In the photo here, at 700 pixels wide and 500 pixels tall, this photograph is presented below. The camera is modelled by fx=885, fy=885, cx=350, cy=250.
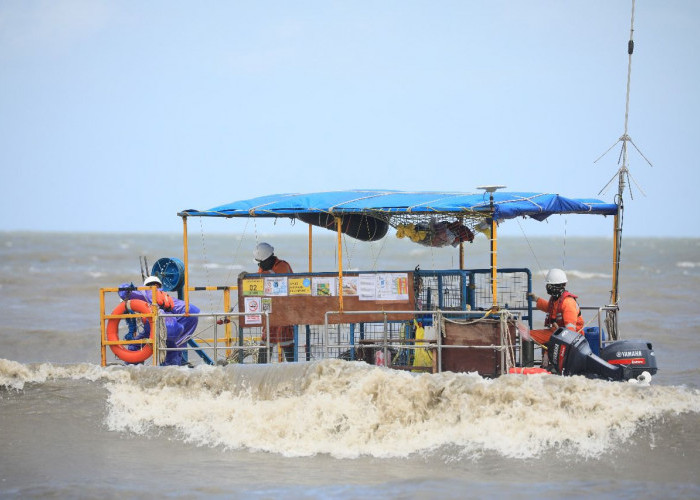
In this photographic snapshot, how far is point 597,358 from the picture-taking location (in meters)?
11.1

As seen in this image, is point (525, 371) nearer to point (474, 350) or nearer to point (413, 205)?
point (474, 350)

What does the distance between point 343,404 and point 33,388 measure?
447 centimetres

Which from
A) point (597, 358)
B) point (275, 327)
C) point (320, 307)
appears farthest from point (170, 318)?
point (597, 358)

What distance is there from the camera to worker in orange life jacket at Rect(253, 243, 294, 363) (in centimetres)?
1227

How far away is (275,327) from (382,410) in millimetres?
2241

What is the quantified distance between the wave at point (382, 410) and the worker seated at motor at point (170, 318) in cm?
83

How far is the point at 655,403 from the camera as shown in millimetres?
10336

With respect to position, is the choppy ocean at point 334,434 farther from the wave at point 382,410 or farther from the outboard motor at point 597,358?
the outboard motor at point 597,358

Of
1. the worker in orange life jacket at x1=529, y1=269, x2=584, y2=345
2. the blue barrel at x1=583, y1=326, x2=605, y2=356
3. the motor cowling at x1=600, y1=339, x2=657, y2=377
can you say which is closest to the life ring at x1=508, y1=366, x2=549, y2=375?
the worker in orange life jacket at x1=529, y1=269, x2=584, y2=345

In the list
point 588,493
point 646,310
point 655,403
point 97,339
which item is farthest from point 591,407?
point 646,310

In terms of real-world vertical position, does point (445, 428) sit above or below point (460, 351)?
below

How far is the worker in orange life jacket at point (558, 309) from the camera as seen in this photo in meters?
11.2

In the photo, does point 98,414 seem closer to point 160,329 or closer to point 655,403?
point 160,329

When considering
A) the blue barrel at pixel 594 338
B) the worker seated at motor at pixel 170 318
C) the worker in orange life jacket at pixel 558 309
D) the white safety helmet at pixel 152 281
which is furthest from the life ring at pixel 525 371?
the white safety helmet at pixel 152 281
